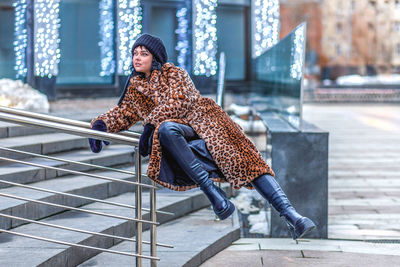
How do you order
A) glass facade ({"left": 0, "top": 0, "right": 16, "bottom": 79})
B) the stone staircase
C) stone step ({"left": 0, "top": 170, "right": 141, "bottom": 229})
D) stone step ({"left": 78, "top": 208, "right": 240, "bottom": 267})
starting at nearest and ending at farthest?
the stone staircase
stone step ({"left": 78, "top": 208, "right": 240, "bottom": 267})
stone step ({"left": 0, "top": 170, "right": 141, "bottom": 229})
glass facade ({"left": 0, "top": 0, "right": 16, "bottom": 79})

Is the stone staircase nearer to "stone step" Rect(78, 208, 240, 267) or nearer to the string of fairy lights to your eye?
"stone step" Rect(78, 208, 240, 267)

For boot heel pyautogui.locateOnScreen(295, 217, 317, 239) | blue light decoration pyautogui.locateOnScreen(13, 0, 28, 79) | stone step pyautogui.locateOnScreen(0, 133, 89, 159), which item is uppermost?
blue light decoration pyautogui.locateOnScreen(13, 0, 28, 79)

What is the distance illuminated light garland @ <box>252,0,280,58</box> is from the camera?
1694cm

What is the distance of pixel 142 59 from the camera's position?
469cm

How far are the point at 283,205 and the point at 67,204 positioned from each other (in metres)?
2.18

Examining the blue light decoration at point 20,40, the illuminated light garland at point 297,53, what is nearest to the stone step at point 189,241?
the illuminated light garland at point 297,53

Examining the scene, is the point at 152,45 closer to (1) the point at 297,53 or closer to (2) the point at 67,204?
(2) the point at 67,204

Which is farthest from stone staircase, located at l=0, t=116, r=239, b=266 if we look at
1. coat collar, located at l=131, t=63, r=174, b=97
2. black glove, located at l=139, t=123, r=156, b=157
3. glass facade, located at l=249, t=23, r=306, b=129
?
glass facade, located at l=249, t=23, r=306, b=129

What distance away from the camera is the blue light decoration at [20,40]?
43.0ft

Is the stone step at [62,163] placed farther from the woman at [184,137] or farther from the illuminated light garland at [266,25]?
the illuminated light garland at [266,25]

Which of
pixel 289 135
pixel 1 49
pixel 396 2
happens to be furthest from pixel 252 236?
pixel 396 2

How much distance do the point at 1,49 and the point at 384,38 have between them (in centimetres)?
5544

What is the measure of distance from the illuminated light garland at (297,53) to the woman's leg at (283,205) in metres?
2.01

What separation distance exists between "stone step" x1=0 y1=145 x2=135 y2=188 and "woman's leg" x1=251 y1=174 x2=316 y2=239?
2.36m
